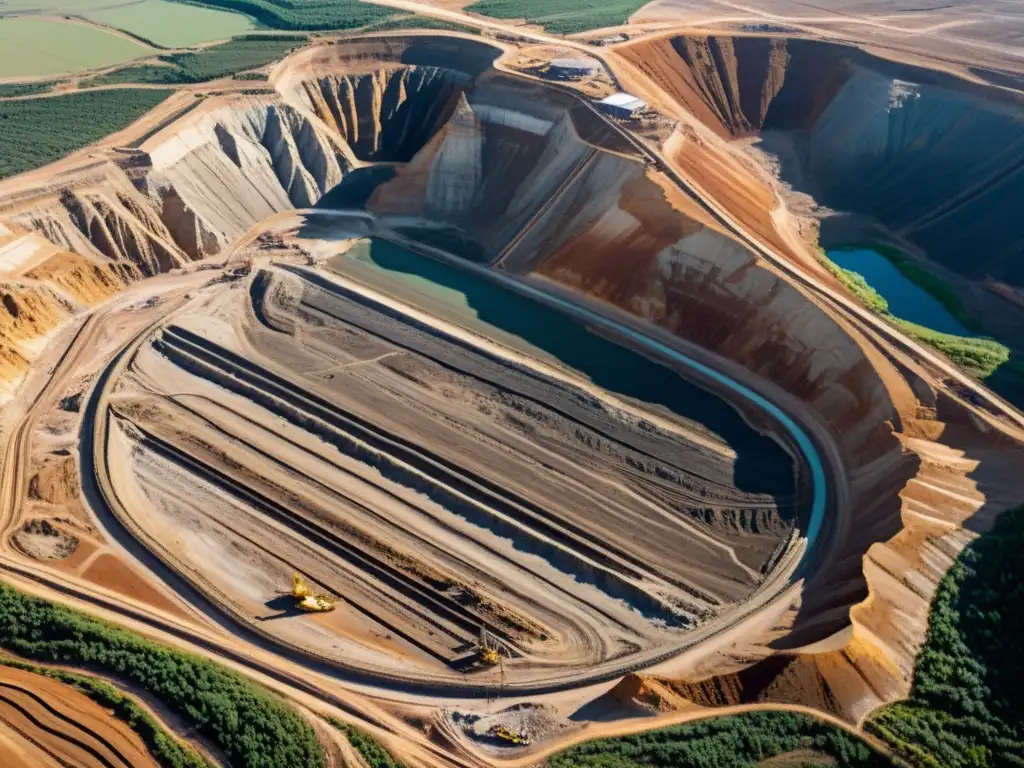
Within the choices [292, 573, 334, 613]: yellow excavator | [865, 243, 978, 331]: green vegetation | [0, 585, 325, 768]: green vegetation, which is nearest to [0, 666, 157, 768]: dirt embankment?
[0, 585, 325, 768]: green vegetation

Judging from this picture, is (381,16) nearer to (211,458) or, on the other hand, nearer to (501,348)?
(501,348)

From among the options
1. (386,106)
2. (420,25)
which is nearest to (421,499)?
(386,106)

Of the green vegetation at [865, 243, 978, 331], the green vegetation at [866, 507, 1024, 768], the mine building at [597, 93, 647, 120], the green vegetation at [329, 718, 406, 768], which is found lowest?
the green vegetation at [329, 718, 406, 768]

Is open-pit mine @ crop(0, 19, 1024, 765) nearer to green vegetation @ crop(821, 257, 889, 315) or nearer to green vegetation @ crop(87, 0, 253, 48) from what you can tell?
green vegetation @ crop(821, 257, 889, 315)

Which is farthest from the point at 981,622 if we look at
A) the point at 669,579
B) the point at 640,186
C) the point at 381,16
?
the point at 381,16

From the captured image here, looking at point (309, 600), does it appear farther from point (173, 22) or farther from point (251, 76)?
point (173, 22)

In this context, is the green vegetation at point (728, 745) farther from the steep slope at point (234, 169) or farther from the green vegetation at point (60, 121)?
the green vegetation at point (60, 121)

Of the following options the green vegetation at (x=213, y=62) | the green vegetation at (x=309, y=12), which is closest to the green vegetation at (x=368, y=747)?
the green vegetation at (x=213, y=62)
